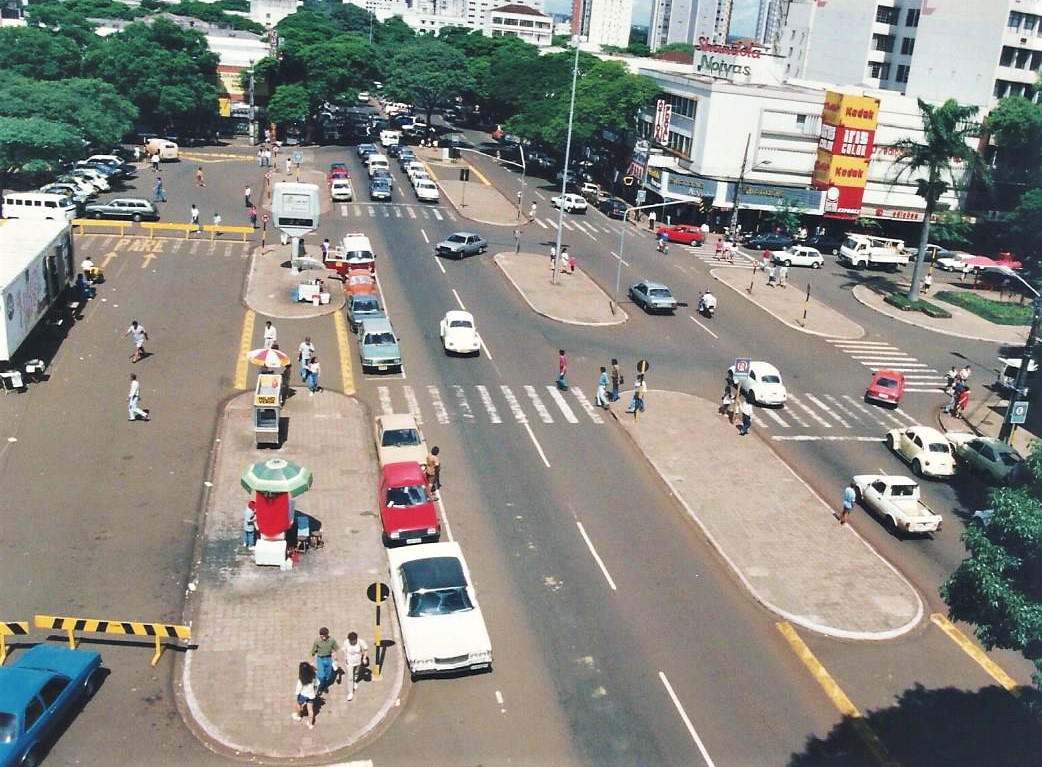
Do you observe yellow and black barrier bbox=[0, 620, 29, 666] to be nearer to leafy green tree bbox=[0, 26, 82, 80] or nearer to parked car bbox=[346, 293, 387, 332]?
parked car bbox=[346, 293, 387, 332]

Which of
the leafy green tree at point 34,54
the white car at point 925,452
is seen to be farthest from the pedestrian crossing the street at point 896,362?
the leafy green tree at point 34,54

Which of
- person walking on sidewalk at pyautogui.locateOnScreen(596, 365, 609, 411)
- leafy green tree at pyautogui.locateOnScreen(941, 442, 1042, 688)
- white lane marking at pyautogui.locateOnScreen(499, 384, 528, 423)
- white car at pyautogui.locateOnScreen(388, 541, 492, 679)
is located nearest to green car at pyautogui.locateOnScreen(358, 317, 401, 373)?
white lane marking at pyautogui.locateOnScreen(499, 384, 528, 423)

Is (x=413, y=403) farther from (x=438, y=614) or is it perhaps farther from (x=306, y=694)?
(x=306, y=694)

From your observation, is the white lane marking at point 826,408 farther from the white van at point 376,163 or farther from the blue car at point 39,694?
the white van at point 376,163

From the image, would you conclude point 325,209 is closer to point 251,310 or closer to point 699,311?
point 251,310

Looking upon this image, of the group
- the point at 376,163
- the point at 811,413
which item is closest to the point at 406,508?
the point at 811,413
